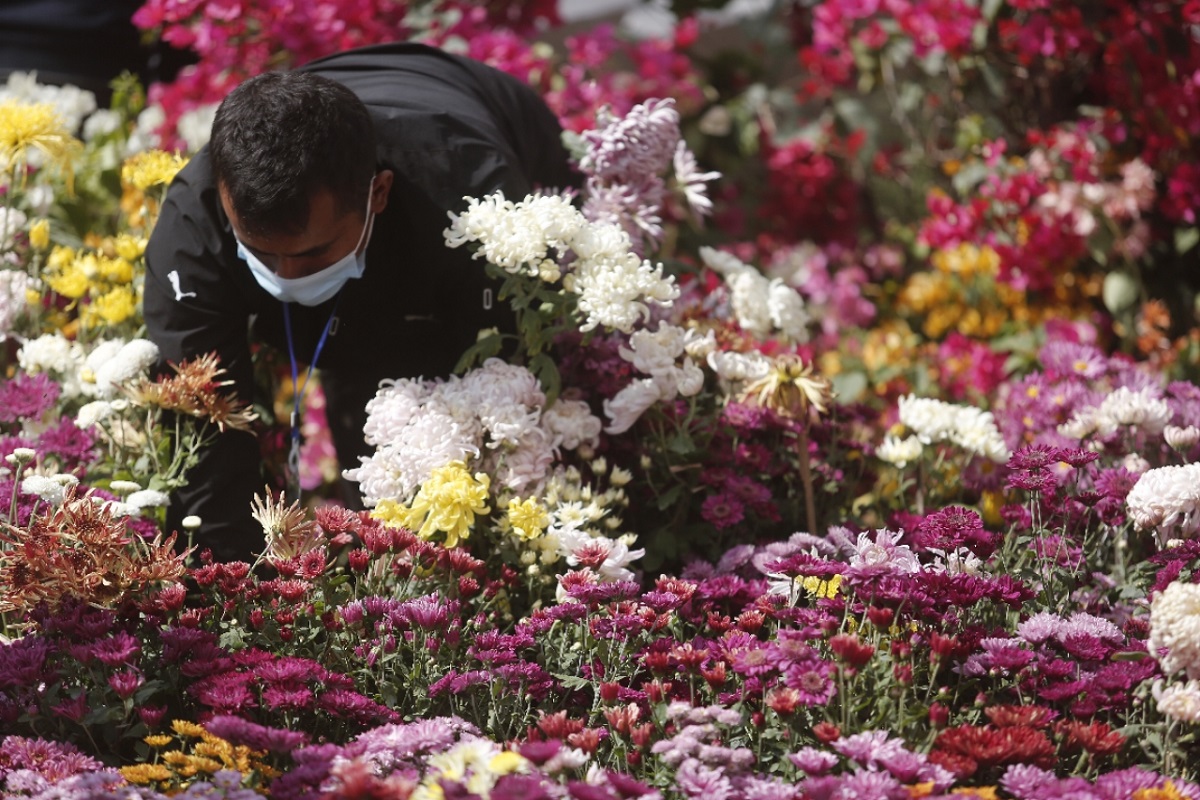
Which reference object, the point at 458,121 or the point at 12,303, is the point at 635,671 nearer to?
the point at 458,121

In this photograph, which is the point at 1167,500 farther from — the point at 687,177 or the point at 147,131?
the point at 147,131

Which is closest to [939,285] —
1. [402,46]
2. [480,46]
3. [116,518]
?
[480,46]

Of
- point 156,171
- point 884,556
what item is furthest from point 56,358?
point 884,556

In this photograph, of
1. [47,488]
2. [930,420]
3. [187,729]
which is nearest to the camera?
[187,729]

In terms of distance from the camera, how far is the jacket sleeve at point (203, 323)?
2.42m

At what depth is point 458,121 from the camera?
2.53 m

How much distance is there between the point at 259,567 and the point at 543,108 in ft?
4.44

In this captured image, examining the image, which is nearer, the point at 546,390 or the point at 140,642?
the point at 140,642

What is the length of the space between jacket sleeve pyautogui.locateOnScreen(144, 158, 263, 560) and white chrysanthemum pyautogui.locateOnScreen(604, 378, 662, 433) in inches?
28.5

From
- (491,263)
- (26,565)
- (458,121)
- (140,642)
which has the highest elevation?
(458,121)

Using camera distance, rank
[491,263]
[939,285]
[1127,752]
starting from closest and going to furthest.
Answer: [1127,752] → [491,263] → [939,285]

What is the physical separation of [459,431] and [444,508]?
0.18 metres

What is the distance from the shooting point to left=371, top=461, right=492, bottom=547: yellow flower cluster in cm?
221

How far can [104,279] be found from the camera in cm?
292
